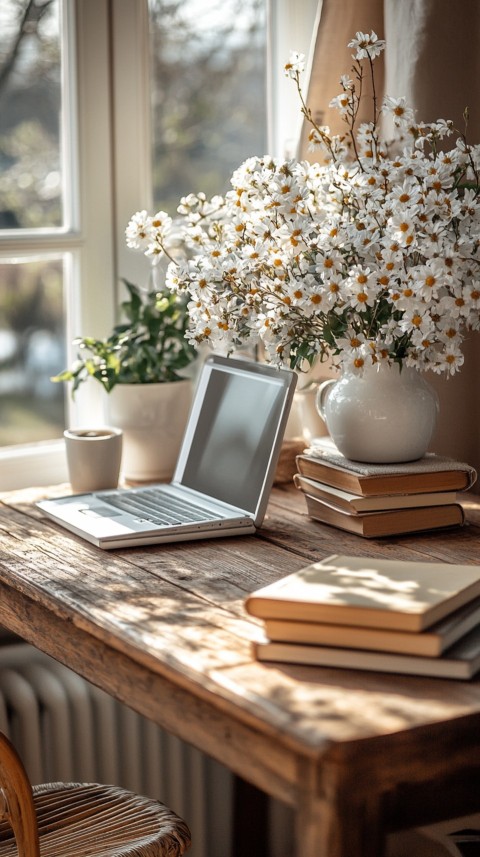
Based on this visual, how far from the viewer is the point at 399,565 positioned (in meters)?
1.33

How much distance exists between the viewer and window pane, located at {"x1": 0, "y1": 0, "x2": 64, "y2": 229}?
2125mm

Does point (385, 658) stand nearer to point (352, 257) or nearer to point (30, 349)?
point (352, 257)

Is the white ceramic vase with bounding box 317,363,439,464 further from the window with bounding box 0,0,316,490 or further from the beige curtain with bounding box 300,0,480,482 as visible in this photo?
the window with bounding box 0,0,316,490

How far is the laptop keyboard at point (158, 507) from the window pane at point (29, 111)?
611mm

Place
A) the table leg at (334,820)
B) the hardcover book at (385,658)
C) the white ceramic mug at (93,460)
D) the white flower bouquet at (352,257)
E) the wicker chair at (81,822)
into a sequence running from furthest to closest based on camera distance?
the white ceramic mug at (93,460), the white flower bouquet at (352,257), the wicker chair at (81,822), the hardcover book at (385,658), the table leg at (334,820)

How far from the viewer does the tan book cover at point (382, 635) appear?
1158 millimetres

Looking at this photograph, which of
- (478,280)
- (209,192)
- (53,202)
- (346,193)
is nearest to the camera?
(478,280)

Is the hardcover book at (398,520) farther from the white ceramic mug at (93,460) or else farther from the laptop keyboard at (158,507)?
the white ceramic mug at (93,460)

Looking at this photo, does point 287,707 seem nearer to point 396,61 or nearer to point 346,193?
point 346,193

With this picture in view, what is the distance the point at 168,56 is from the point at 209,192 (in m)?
0.28

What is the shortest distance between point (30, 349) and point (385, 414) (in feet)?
Result: 2.70

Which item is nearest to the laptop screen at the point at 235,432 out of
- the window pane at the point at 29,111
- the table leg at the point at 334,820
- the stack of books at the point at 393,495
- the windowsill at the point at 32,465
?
the stack of books at the point at 393,495

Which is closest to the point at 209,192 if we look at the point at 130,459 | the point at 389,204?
the point at 130,459

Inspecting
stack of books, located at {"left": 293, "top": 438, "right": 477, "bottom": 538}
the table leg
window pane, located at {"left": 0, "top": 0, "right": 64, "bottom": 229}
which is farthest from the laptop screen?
the table leg
